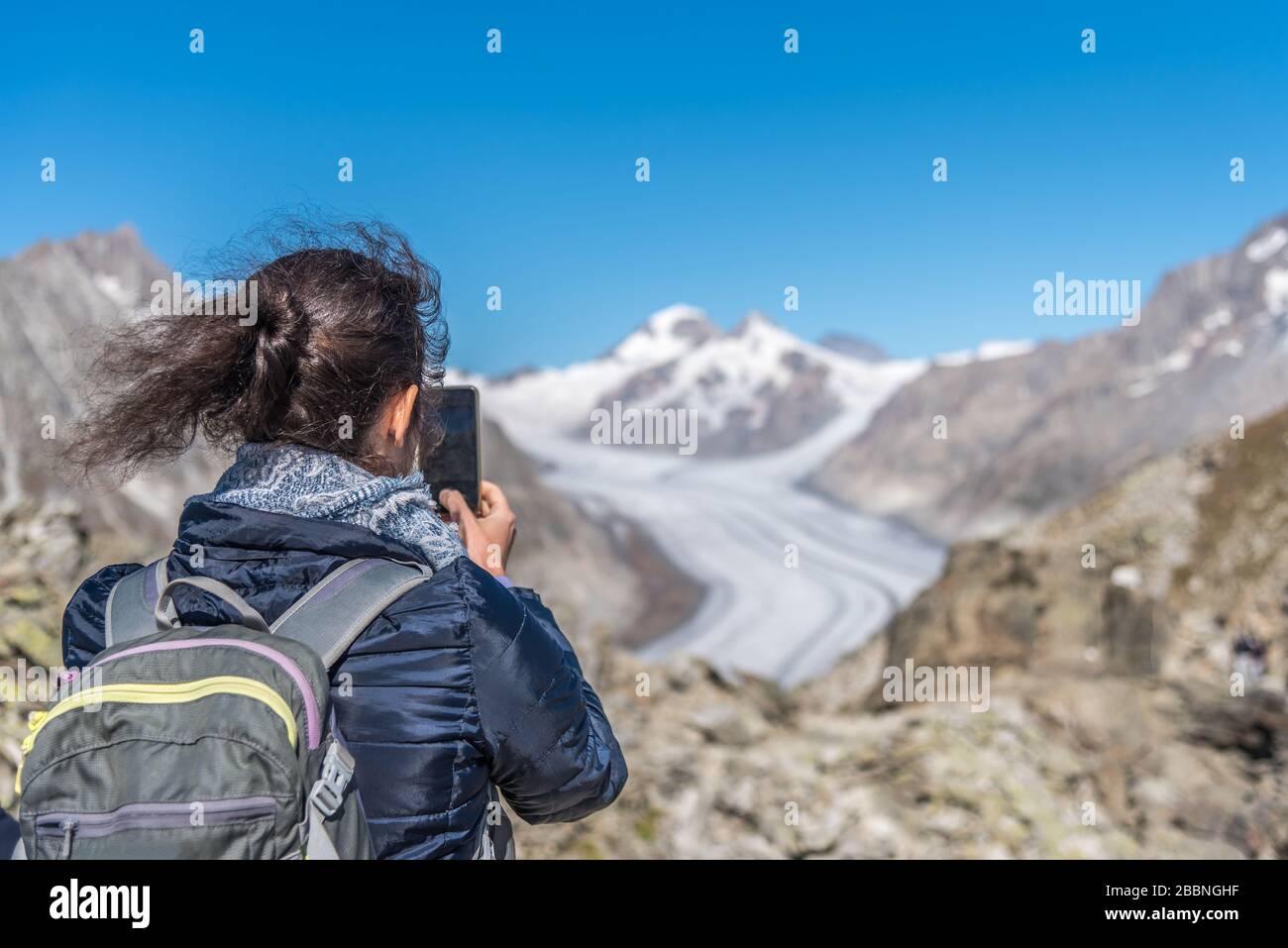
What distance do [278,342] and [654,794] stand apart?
6565 millimetres

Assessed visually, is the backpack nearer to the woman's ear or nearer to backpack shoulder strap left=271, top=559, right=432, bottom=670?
backpack shoulder strap left=271, top=559, right=432, bottom=670

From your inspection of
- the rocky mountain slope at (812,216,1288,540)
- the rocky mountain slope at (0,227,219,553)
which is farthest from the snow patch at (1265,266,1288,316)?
the rocky mountain slope at (0,227,219,553)

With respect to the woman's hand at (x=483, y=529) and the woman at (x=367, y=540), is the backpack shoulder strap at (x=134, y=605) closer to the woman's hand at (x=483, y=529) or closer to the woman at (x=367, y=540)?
the woman at (x=367, y=540)

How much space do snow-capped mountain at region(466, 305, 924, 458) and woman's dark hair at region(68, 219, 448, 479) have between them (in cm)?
11310

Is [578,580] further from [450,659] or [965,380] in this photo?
Result: [965,380]

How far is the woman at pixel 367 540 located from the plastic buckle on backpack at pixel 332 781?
105 millimetres

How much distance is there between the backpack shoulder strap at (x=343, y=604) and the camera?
5.41 feet

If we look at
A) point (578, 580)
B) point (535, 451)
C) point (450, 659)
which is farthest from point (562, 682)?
point (535, 451)

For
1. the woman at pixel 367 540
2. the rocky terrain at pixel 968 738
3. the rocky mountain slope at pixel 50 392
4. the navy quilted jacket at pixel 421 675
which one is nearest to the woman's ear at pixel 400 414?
the woman at pixel 367 540

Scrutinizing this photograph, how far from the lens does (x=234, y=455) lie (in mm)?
2035

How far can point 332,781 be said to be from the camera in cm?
158

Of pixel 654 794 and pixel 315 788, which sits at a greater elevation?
pixel 315 788

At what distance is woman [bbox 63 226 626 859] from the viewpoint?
5.65 feet

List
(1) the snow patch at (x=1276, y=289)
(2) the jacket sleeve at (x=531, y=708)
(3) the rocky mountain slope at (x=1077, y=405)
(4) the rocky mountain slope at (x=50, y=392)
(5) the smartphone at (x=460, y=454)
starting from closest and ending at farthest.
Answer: (2) the jacket sleeve at (x=531, y=708), (5) the smartphone at (x=460, y=454), (4) the rocky mountain slope at (x=50, y=392), (3) the rocky mountain slope at (x=1077, y=405), (1) the snow patch at (x=1276, y=289)
